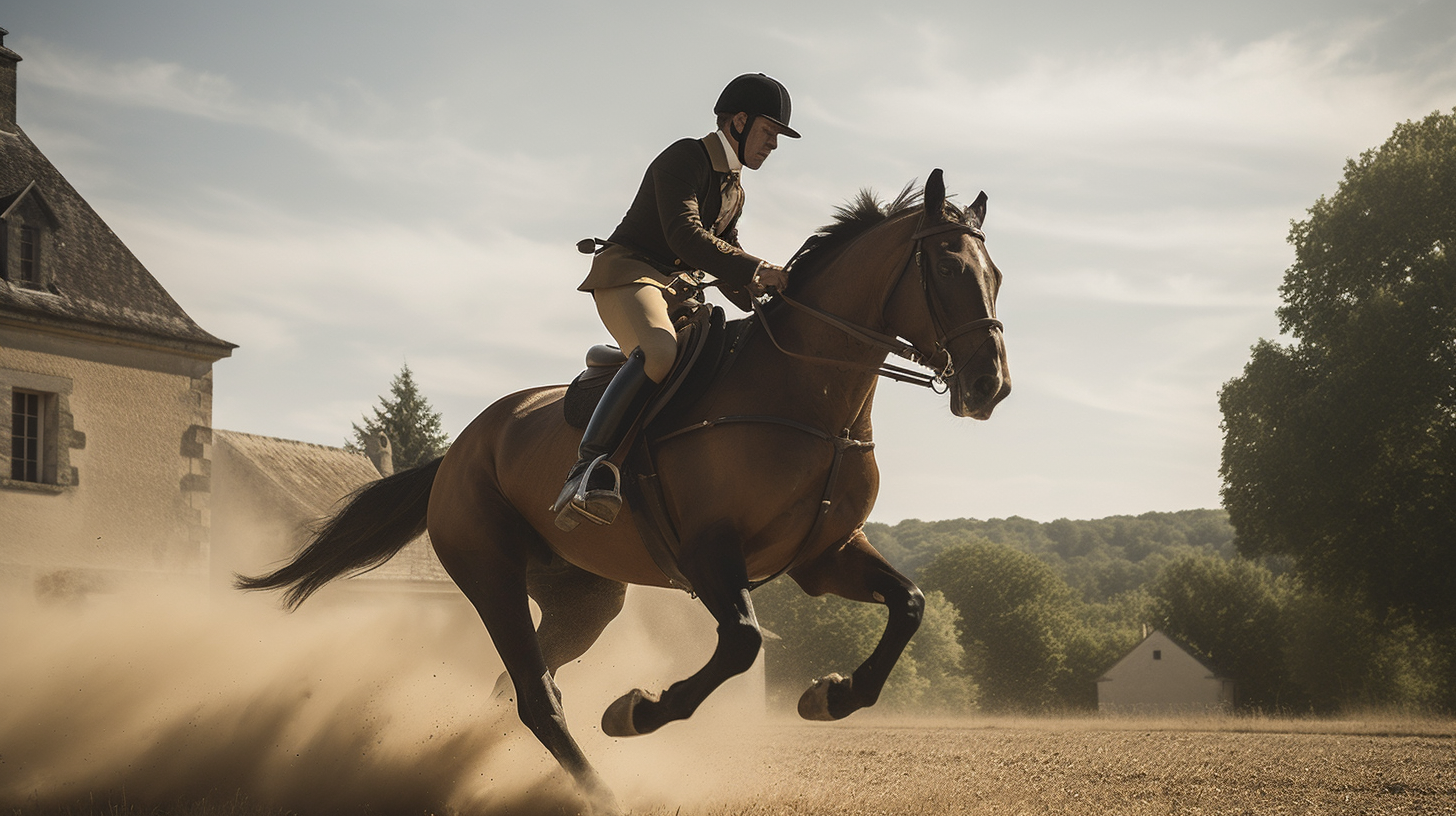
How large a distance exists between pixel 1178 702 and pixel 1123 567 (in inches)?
3591

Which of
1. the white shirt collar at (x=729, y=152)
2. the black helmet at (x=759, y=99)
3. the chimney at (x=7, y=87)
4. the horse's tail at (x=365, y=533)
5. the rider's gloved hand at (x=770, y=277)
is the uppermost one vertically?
the chimney at (x=7, y=87)

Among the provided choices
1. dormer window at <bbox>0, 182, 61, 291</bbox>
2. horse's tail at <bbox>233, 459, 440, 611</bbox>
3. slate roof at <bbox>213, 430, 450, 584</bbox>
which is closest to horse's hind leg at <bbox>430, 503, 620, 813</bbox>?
horse's tail at <bbox>233, 459, 440, 611</bbox>

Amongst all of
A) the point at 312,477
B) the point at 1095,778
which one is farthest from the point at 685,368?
the point at 312,477

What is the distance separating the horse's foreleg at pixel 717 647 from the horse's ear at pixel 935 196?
1926 millimetres

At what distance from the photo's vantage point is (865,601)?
19.7 feet

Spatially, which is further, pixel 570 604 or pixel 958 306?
pixel 570 604

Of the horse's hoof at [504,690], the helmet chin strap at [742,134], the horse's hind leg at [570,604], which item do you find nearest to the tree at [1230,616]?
the horse's hind leg at [570,604]

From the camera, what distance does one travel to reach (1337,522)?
94.5 ft

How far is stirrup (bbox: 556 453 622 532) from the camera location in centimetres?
571

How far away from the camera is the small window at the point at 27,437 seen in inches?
761

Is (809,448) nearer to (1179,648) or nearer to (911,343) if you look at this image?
(911,343)

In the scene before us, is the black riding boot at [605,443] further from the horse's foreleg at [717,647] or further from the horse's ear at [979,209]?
the horse's ear at [979,209]

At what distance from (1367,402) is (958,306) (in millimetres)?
27421

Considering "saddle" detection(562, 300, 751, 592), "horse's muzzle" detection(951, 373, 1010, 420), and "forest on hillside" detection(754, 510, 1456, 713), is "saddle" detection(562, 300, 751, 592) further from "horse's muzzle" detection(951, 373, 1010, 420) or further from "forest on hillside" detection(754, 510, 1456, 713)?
"forest on hillside" detection(754, 510, 1456, 713)
